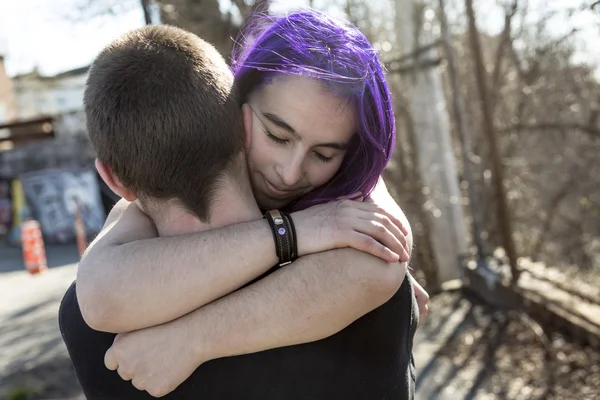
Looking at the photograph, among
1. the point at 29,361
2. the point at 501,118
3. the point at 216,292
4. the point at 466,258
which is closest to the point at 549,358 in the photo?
the point at 466,258

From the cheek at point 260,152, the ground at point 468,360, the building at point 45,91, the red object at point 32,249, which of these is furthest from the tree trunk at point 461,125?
the red object at point 32,249

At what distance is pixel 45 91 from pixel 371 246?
3068 centimetres

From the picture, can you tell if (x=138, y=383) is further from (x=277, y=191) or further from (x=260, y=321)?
(x=277, y=191)

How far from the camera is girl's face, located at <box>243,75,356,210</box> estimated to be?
1610mm

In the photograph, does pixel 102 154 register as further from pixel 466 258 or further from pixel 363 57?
pixel 466 258

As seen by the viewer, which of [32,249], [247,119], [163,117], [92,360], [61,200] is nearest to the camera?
[163,117]

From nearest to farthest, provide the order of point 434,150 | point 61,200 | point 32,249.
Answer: point 434,150
point 32,249
point 61,200

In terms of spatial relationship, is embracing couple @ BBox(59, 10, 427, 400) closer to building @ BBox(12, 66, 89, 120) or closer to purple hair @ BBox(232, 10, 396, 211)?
purple hair @ BBox(232, 10, 396, 211)

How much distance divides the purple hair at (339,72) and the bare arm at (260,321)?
339 mm

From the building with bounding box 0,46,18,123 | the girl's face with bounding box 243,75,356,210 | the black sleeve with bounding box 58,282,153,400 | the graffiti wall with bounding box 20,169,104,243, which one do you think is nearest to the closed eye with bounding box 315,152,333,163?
the girl's face with bounding box 243,75,356,210

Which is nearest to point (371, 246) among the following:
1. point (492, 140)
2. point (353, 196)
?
point (353, 196)

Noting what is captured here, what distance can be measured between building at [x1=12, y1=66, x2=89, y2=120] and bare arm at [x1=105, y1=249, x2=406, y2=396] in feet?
23.0

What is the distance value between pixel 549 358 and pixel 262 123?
4.14 metres

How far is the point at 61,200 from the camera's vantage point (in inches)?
978
